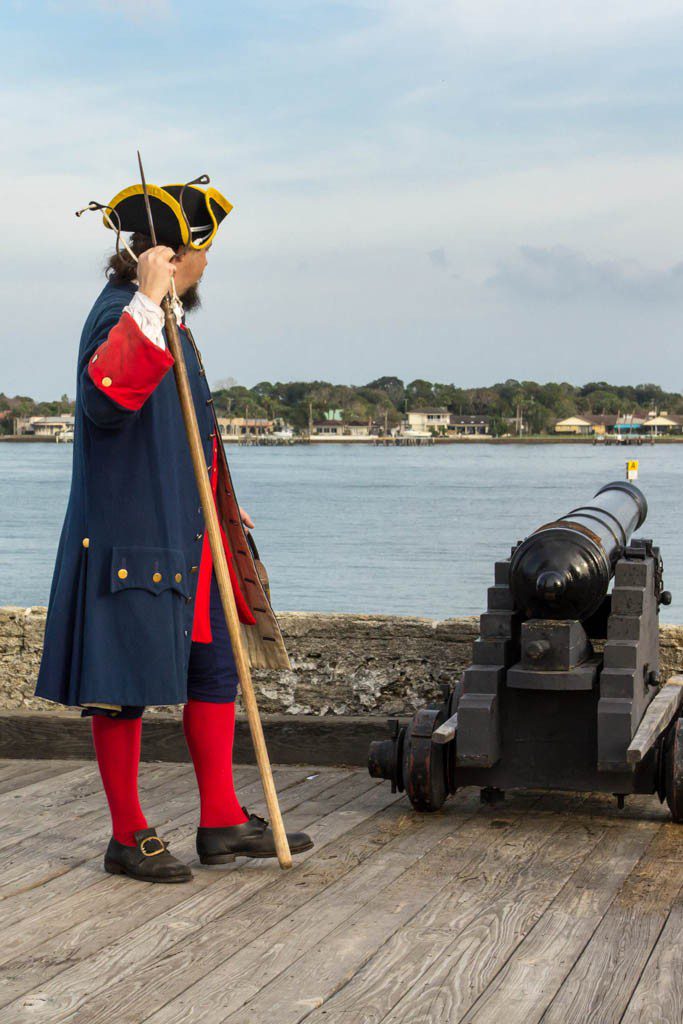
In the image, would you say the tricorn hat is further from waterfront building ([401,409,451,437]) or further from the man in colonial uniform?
waterfront building ([401,409,451,437])

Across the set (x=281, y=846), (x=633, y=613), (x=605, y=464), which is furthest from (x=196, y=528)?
(x=605, y=464)

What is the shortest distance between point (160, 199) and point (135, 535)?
85 cm

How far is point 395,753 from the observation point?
4.15m

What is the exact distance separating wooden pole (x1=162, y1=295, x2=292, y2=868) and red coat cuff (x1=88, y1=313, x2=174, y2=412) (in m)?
0.18

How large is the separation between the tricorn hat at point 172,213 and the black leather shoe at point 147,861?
4.93 feet

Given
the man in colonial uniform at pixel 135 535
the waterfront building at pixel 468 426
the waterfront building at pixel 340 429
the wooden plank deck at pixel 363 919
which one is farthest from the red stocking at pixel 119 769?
the waterfront building at pixel 340 429

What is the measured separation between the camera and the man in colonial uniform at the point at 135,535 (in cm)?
332

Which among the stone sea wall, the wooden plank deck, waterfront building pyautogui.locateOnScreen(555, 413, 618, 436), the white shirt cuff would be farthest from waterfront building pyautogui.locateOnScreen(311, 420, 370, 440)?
the white shirt cuff

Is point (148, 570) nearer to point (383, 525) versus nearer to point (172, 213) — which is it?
point (172, 213)

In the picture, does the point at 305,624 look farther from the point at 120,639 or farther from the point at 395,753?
the point at 120,639

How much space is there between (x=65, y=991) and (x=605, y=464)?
11069 centimetres

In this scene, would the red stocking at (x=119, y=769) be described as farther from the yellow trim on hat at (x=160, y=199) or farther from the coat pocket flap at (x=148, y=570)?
the yellow trim on hat at (x=160, y=199)

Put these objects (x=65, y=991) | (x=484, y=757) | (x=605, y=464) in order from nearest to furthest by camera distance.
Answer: (x=65, y=991) → (x=484, y=757) → (x=605, y=464)

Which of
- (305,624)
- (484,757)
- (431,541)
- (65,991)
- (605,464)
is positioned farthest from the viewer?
(605,464)
